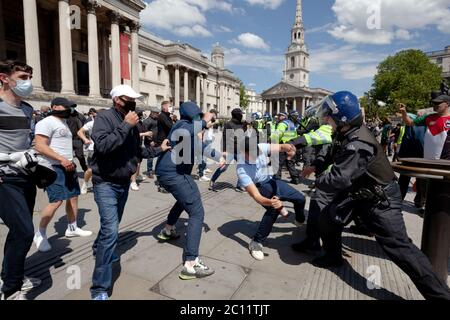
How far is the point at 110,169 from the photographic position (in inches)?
108

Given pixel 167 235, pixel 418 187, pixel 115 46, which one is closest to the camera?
pixel 167 235

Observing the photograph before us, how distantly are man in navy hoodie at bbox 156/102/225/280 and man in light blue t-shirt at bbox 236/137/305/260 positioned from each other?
0.67 m

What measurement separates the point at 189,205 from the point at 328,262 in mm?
1860

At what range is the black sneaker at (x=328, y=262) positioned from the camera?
3371mm

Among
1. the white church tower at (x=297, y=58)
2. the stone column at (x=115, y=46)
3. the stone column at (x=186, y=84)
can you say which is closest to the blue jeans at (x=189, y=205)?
the stone column at (x=115, y=46)

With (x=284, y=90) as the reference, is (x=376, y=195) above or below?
below

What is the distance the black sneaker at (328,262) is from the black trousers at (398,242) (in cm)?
83

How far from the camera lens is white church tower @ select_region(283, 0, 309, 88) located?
333 feet

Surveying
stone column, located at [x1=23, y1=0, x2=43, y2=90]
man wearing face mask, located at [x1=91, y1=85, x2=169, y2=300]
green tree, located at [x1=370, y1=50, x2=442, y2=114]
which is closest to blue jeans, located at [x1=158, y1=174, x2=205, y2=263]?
man wearing face mask, located at [x1=91, y1=85, x2=169, y2=300]

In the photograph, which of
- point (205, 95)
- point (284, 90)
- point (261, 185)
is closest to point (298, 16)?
point (284, 90)

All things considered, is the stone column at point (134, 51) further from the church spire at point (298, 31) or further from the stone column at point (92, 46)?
the church spire at point (298, 31)

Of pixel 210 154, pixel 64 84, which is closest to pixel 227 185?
pixel 210 154

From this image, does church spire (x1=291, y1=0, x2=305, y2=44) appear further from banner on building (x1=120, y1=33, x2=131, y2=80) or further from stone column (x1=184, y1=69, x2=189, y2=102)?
banner on building (x1=120, y1=33, x2=131, y2=80)

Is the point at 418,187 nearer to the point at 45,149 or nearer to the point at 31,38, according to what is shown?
the point at 45,149
